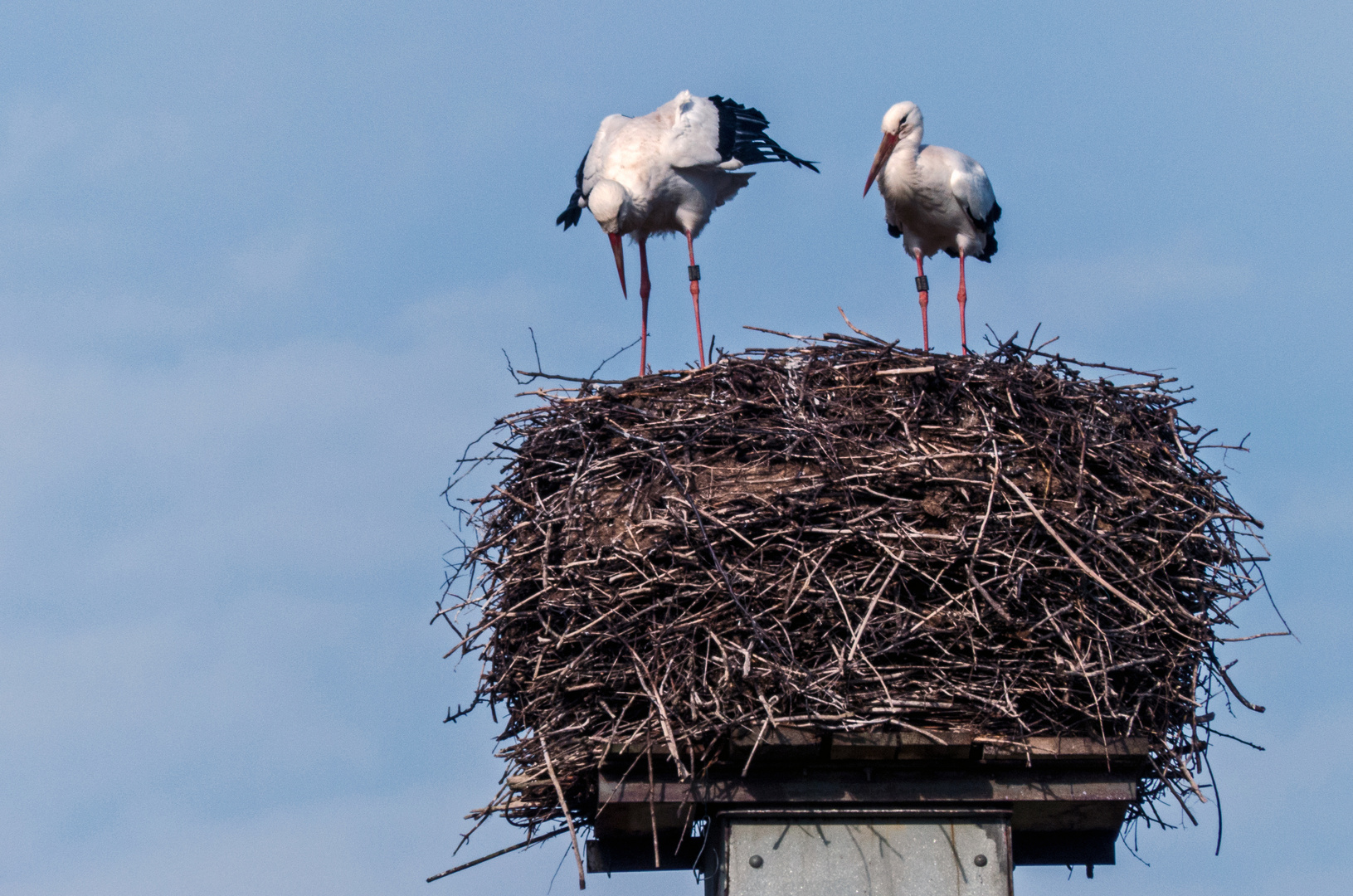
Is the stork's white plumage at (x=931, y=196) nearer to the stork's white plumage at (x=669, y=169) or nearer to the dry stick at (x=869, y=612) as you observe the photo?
the stork's white plumage at (x=669, y=169)

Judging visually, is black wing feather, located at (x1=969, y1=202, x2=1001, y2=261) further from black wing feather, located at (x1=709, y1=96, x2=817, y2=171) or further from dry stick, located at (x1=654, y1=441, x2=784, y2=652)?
dry stick, located at (x1=654, y1=441, x2=784, y2=652)

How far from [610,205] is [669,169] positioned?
1.45 ft

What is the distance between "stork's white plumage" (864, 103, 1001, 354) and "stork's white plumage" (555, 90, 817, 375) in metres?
0.55

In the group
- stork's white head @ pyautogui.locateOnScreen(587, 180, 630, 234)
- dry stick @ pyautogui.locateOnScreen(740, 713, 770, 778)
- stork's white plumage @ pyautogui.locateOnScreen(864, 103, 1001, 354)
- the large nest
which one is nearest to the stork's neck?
stork's white plumage @ pyautogui.locateOnScreen(864, 103, 1001, 354)

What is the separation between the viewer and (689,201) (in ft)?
34.6

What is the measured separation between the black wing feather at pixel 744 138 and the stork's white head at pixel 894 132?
0.45 m

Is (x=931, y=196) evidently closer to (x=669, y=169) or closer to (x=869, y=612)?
(x=669, y=169)

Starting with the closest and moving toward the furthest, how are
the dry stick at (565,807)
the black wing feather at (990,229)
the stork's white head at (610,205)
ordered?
the dry stick at (565,807) < the stork's white head at (610,205) < the black wing feather at (990,229)

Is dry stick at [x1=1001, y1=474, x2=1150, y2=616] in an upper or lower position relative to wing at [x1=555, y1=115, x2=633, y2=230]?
lower

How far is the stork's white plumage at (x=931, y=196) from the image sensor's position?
10305mm

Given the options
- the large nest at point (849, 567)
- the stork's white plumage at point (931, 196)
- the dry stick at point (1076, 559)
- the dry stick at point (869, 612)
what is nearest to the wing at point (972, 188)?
the stork's white plumage at point (931, 196)

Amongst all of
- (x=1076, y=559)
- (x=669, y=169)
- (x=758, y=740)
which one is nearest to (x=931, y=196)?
(x=669, y=169)

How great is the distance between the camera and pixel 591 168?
10703mm

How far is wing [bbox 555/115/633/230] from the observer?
34.9 ft
